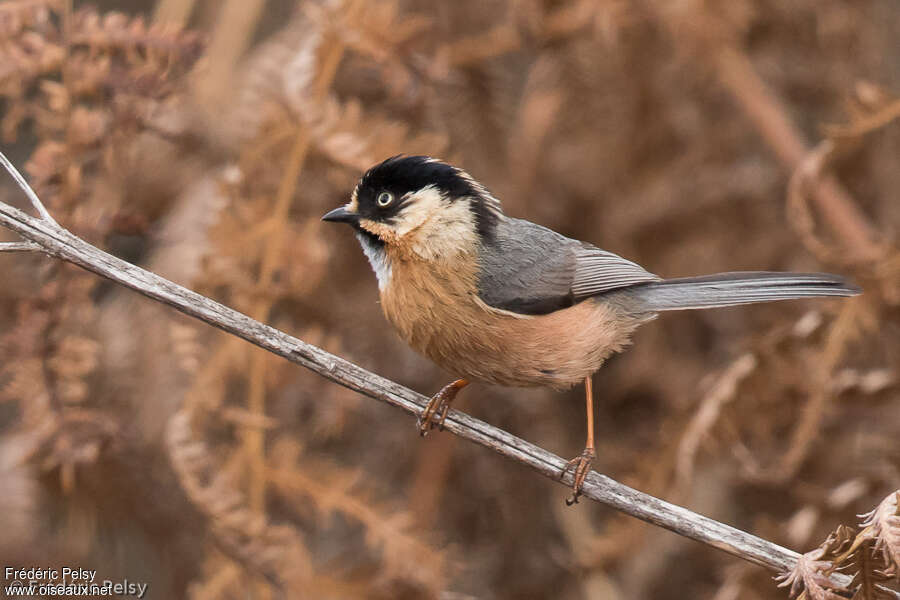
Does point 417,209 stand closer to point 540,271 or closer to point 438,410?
point 540,271

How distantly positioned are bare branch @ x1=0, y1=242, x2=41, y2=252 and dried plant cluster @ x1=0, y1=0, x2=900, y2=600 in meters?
0.85

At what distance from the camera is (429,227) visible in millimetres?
3432

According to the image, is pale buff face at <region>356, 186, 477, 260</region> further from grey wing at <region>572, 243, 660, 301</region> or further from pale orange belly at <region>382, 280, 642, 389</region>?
grey wing at <region>572, 243, 660, 301</region>

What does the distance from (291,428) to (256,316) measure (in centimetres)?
91

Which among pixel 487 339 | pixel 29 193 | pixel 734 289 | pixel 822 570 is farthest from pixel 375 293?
pixel 822 570

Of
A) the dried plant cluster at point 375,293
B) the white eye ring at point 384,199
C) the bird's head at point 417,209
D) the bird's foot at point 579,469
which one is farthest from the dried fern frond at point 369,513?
the white eye ring at point 384,199

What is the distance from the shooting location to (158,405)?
3.78 meters

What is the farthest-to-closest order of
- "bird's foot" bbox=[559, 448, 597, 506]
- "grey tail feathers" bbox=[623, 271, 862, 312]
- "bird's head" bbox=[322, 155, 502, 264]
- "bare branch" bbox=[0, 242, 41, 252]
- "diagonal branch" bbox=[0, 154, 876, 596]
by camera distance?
"bird's head" bbox=[322, 155, 502, 264]
"grey tail feathers" bbox=[623, 271, 862, 312]
"bird's foot" bbox=[559, 448, 597, 506]
"diagonal branch" bbox=[0, 154, 876, 596]
"bare branch" bbox=[0, 242, 41, 252]

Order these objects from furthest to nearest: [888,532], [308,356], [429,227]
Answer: [429,227], [308,356], [888,532]

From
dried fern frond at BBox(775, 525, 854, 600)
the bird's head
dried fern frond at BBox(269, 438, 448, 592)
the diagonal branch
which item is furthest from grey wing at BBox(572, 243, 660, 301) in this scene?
dried fern frond at BBox(775, 525, 854, 600)

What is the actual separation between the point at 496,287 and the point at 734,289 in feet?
2.88

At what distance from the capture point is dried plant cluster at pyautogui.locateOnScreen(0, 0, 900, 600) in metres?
3.55

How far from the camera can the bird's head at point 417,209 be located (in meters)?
3.42

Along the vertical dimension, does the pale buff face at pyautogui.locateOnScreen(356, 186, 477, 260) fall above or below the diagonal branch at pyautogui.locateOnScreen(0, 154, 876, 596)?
above
